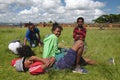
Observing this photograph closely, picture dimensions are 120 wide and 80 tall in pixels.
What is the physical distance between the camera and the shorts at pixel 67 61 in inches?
255

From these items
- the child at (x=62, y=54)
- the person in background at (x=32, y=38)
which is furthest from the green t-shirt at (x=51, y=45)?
the person in background at (x=32, y=38)

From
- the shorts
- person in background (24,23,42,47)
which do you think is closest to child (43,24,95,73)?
the shorts

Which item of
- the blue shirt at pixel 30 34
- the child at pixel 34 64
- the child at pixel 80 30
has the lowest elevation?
the child at pixel 34 64

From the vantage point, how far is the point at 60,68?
668cm

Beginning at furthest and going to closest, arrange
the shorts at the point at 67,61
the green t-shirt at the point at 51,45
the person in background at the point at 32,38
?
the person in background at the point at 32,38
the green t-shirt at the point at 51,45
the shorts at the point at 67,61

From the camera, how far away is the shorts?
6.48 m

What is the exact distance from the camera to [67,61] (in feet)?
21.5

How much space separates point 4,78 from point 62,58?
1807mm

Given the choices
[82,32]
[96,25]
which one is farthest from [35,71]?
[96,25]

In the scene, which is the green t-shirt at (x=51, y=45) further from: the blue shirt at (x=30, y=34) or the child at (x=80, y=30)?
the blue shirt at (x=30, y=34)

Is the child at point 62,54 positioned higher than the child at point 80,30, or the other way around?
the child at point 80,30

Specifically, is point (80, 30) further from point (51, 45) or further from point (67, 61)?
point (67, 61)

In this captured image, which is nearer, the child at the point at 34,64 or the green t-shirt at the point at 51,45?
the child at the point at 34,64

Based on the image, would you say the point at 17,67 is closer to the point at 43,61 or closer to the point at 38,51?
the point at 43,61
